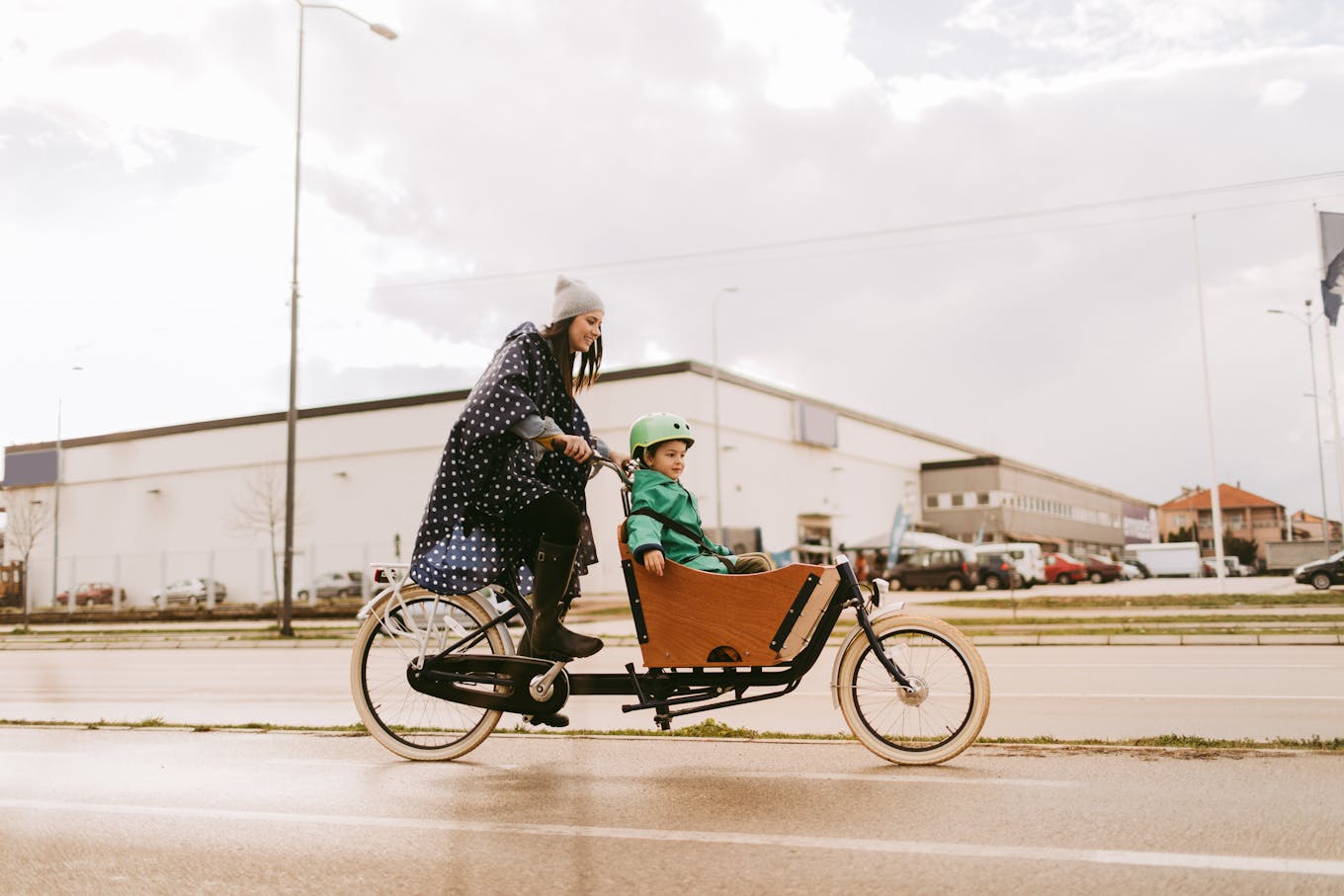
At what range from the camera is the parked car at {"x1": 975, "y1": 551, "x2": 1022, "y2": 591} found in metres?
42.5

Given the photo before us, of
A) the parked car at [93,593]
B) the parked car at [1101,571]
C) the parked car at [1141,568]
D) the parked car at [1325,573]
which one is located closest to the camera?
the parked car at [1325,573]

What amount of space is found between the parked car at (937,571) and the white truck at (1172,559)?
24.0 meters

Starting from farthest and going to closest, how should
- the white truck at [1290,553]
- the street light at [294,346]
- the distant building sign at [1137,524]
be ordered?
the distant building sign at [1137,524]
the white truck at [1290,553]
the street light at [294,346]

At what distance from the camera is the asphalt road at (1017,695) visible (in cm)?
669

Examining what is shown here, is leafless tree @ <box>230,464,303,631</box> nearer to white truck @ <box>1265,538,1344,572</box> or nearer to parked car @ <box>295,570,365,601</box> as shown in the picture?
parked car @ <box>295,570,365,601</box>

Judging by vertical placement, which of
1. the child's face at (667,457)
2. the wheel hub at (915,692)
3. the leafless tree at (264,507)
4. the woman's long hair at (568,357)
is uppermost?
the leafless tree at (264,507)

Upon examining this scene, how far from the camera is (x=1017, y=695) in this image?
8359 mm

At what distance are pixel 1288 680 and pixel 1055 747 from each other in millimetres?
5453

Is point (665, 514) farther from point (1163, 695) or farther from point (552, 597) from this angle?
A: point (1163, 695)

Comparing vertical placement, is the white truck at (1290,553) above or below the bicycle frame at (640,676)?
above

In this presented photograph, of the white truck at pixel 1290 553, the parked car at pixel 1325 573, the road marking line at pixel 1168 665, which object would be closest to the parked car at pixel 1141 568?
the white truck at pixel 1290 553

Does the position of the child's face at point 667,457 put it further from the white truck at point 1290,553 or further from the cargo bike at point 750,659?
the white truck at point 1290,553

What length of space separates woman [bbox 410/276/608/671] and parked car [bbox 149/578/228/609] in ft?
130

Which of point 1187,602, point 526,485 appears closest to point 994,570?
point 1187,602
